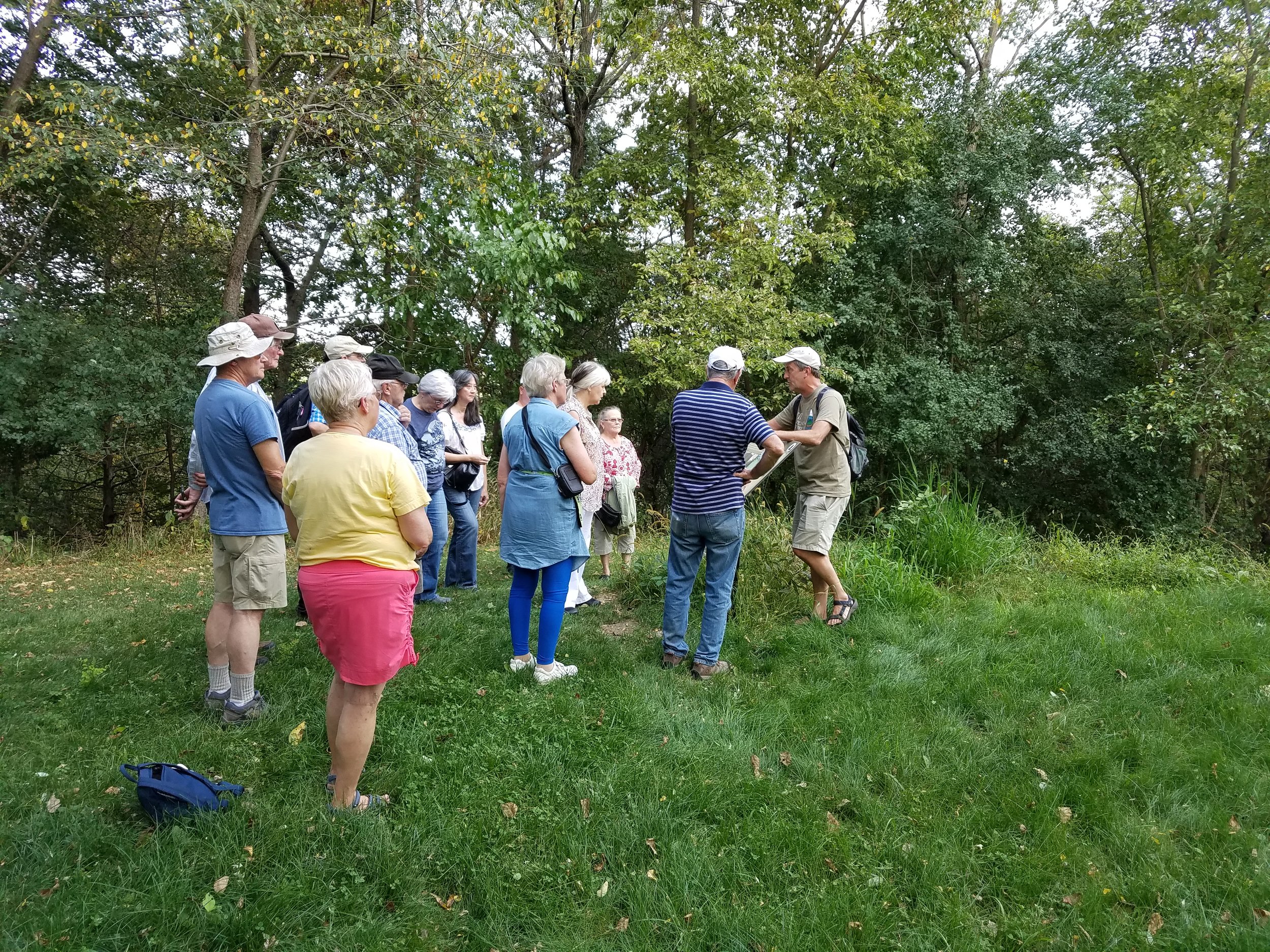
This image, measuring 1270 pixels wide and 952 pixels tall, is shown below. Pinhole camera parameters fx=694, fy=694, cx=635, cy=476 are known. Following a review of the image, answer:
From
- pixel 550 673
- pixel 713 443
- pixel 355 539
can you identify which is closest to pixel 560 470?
pixel 713 443

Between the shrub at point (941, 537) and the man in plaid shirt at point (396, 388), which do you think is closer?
the man in plaid shirt at point (396, 388)

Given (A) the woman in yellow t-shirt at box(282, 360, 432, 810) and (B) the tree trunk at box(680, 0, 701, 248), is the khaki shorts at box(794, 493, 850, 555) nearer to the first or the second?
(A) the woman in yellow t-shirt at box(282, 360, 432, 810)

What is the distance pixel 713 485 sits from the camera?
4141 mm

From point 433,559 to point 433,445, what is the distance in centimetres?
94

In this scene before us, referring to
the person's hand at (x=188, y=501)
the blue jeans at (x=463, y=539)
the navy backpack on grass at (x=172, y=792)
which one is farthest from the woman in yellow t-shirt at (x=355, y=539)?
the blue jeans at (x=463, y=539)

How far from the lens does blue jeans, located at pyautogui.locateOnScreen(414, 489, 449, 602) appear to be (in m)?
5.54

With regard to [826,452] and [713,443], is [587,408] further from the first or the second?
[826,452]

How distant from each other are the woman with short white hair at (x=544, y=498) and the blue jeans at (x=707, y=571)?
70 cm

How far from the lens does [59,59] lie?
9.80 meters

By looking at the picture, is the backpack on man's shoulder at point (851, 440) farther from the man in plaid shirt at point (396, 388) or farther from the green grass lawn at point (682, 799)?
the man in plaid shirt at point (396, 388)

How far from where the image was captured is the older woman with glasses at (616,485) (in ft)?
20.1

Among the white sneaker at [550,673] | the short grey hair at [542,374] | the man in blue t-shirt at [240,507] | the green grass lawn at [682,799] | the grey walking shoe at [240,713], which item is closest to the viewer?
the green grass lawn at [682,799]

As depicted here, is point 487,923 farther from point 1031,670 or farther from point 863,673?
point 1031,670

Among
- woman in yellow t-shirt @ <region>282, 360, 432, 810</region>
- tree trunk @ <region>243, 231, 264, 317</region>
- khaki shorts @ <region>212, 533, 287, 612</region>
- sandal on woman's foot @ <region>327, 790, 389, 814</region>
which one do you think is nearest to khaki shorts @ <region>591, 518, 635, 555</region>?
khaki shorts @ <region>212, 533, 287, 612</region>
